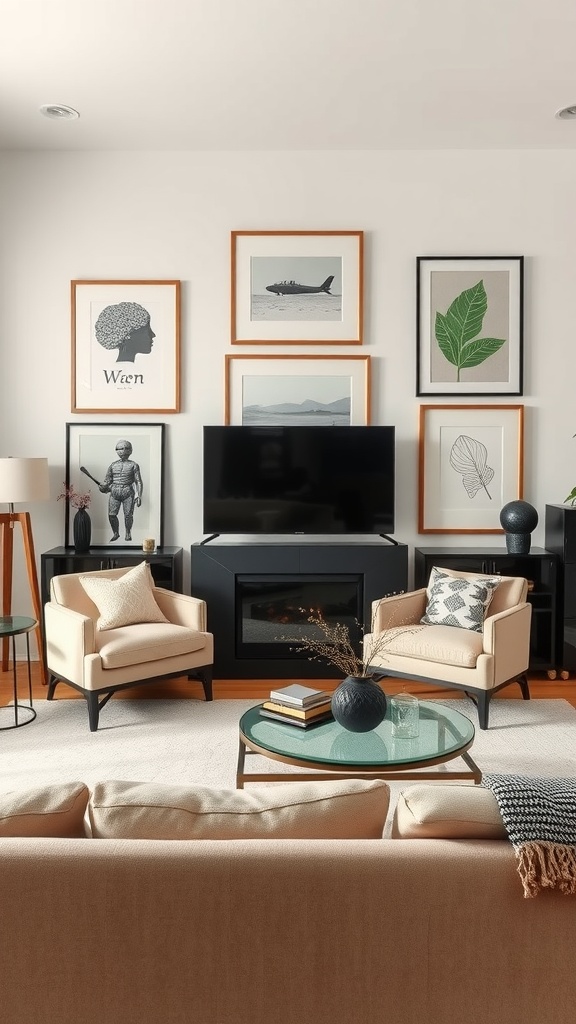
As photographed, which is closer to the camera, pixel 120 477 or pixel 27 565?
pixel 27 565

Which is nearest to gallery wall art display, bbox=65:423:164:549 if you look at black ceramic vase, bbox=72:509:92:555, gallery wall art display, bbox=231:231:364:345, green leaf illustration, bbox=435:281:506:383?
black ceramic vase, bbox=72:509:92:555

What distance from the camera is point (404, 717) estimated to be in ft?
9.37

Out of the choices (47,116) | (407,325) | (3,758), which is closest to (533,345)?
(407,325)

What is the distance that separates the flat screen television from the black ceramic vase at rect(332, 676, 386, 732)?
2028 millimetres

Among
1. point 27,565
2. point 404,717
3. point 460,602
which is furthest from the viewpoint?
point 27,565

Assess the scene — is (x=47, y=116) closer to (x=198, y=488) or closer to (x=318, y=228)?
(x=318, y=228)

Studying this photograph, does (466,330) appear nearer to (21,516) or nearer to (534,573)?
(534,573)

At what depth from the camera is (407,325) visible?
4867 mm

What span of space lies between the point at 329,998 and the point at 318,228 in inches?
174

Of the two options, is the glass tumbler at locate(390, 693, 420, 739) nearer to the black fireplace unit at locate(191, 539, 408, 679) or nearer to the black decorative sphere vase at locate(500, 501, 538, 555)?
the black fireplace unit at locate(191, 539, 408, 679)

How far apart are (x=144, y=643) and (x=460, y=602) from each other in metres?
1.71

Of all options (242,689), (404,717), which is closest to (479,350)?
(242,689)

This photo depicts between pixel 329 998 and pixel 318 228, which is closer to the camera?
pixel 329 998

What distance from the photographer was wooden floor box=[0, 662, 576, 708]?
4348 mm
